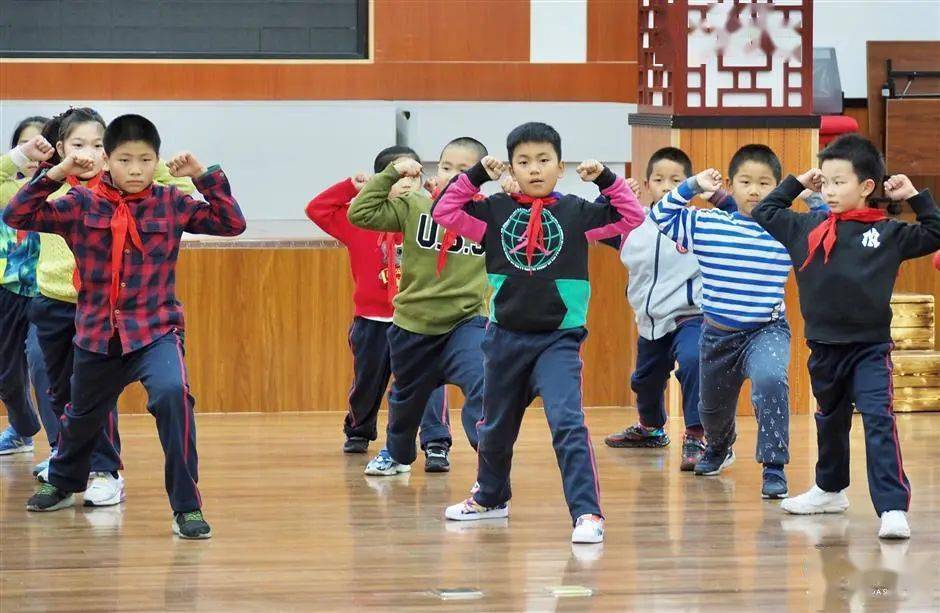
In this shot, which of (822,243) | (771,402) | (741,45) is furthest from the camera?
(741,45)

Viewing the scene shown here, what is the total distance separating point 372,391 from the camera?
6.13m

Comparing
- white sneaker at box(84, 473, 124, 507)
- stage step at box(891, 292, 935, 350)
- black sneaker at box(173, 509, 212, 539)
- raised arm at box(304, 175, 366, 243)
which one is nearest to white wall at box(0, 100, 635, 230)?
stage step at box(891, 292, 935, 350)

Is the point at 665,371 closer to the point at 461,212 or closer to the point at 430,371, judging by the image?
the point at 430,371

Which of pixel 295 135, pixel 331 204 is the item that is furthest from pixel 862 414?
pixel 295 135

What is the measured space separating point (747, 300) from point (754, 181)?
0.42 meters

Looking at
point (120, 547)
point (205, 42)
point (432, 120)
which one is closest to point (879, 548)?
point (120, 547)

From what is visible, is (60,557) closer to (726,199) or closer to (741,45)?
(726,199)

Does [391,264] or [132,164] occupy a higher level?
[132,164]

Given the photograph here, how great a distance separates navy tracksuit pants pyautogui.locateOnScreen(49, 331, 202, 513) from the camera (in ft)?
15.3

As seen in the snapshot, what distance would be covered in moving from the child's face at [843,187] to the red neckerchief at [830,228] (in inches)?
1.0

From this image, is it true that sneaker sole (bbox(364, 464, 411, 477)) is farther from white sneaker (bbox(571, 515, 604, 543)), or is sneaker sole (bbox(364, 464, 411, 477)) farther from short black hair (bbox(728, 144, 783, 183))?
short black hair (bbox(728, 144, 783, 183))

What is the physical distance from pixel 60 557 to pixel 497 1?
237 inches

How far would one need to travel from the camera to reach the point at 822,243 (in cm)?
480

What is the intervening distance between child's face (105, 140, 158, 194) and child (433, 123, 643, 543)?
0.87 m
